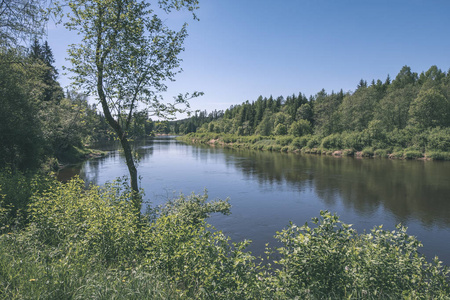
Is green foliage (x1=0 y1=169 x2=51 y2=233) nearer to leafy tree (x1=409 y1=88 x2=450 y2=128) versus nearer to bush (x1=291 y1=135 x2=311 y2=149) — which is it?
bush (x1=291 y1=135 x2=311 y2=149)

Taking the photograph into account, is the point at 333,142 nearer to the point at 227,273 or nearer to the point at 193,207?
the point at 193,207

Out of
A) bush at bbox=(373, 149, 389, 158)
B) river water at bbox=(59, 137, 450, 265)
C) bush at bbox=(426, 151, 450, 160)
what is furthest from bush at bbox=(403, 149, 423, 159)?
river water at bbox=(59, 137, 450, 265)

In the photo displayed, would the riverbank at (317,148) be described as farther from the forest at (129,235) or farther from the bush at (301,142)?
the forest at (129,235)

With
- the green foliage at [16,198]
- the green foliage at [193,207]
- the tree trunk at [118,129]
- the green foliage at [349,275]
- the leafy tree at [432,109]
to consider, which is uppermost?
the leafy tree at [432,109]

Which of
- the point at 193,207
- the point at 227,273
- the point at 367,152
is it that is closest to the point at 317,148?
the point at 367,152

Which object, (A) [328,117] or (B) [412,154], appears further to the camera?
(A) [328,117]

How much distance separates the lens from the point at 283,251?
186 inches

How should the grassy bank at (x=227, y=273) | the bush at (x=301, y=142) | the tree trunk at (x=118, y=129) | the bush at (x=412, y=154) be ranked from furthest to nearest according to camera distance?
1. the bush at (x=301, y=142)
2. the bush at (x=412, y=154)
3. the tree trunk at (x=118, y=129)
4. the grassy bank at (x=227, y=273)

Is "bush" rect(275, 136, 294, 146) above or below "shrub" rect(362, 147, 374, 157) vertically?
above

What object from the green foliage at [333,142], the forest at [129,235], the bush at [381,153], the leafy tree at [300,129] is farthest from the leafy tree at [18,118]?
the leafy tree at [300,129]

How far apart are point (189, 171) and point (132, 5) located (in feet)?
82.9

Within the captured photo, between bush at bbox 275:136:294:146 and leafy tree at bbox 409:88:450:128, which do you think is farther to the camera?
bush at bbox 275:136:294:146

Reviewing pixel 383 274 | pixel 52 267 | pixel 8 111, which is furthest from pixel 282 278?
pixel 8 111

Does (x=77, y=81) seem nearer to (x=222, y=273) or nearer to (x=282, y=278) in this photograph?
(x=222, y=273)
